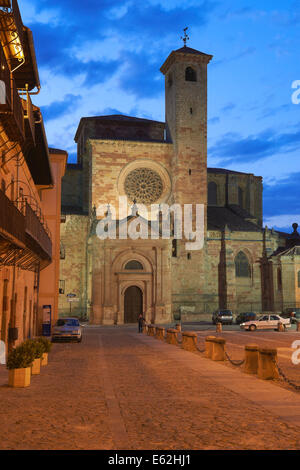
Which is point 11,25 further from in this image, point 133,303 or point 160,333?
point 133,303

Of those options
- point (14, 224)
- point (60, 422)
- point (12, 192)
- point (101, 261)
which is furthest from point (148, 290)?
point (60, 422)

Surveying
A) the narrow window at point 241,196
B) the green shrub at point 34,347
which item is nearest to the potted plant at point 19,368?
the green shrub at point 34,347

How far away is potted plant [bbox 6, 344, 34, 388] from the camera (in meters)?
11.7

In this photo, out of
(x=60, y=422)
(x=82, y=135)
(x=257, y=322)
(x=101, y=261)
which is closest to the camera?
(x=60, y=422)

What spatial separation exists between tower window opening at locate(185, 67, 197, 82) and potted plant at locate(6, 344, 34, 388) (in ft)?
150

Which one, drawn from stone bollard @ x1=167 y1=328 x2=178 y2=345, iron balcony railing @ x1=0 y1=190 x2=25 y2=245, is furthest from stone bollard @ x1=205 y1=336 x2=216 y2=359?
iron balcony railing @ x1=0 y1=190 x2=25 y2=245

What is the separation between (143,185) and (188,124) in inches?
299

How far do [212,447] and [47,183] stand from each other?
23.2m

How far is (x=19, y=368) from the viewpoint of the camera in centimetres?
1180

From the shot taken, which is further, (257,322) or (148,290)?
(148,290)

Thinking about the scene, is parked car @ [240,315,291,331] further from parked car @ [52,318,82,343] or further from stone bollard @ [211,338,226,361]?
stone bollard @ [211,338,226,361]

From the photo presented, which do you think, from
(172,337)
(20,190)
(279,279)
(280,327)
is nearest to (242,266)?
(279,279)
